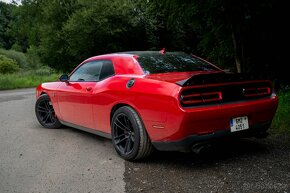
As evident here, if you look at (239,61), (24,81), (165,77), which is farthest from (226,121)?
(24,81)

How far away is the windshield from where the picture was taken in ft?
15.3

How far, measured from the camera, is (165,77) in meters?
4.20

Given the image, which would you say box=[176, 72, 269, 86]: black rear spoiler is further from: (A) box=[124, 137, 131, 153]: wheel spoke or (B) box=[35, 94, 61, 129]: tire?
(B) box=[35, 94, 61, 129]: tire

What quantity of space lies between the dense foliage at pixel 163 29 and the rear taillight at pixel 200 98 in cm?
400

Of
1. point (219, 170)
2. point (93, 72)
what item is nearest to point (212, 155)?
point (219, 170)

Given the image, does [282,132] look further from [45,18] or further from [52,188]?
[45,18]

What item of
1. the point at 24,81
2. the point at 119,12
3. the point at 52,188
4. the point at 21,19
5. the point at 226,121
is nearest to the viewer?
the point at 52,188

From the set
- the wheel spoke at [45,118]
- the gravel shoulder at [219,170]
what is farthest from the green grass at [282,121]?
Result: the wheel spoke at [45,118]

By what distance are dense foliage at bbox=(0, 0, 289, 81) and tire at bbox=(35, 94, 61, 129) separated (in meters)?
3.66

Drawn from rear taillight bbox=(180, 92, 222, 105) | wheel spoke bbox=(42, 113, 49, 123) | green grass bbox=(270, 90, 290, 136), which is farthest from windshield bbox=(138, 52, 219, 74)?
wheel spoke bbox=(42, 113, 49, 123)

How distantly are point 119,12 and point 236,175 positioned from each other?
16018mm

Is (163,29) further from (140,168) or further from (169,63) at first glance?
(140,168)

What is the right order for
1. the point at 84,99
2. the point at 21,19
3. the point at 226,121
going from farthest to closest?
the point at 21,19
the point at 84,99
the point at 226,121

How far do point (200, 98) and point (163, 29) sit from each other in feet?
54.8
